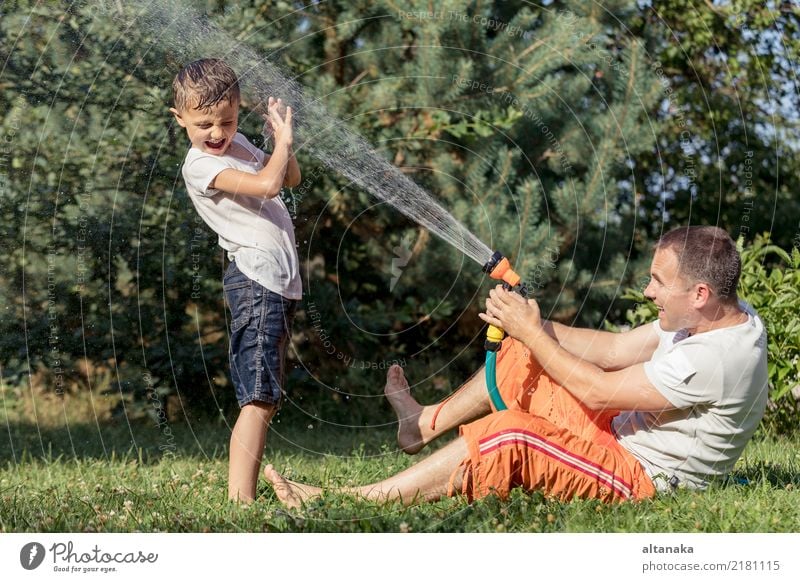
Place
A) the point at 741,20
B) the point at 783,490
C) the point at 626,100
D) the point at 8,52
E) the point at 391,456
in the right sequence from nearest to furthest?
the point at 783,490 → the point at 391,456 → the point at 8,52 → the point at 626,100 → the point at 741,20

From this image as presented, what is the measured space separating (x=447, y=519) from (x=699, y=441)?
1.01 meters

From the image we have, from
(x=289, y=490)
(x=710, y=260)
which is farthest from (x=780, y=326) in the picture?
(x=289, y=490)

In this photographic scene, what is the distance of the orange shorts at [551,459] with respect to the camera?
3652mm

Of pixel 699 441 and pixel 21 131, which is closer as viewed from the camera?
pixel 699 441

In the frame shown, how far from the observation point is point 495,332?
4121mm

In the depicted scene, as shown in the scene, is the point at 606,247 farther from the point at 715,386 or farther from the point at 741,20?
the point at 715,386

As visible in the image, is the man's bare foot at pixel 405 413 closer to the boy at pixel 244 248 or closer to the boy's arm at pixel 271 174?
the boy at pixel 244 248

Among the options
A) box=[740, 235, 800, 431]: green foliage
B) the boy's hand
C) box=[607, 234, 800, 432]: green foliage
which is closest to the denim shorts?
the boy's hand

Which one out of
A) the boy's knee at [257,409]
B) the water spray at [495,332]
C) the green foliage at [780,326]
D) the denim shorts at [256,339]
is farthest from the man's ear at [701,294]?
the green foliage at [780,326]

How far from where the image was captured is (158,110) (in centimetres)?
579

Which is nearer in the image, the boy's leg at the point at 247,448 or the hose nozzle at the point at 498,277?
the boy's leg at the point at 247,448

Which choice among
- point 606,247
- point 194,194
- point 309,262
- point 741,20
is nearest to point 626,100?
point 606,247

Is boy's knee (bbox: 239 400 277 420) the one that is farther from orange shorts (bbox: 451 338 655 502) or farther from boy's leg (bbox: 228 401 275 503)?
orange shorts (bbox: 451 338 655 502)

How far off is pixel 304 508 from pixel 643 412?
1.38m
